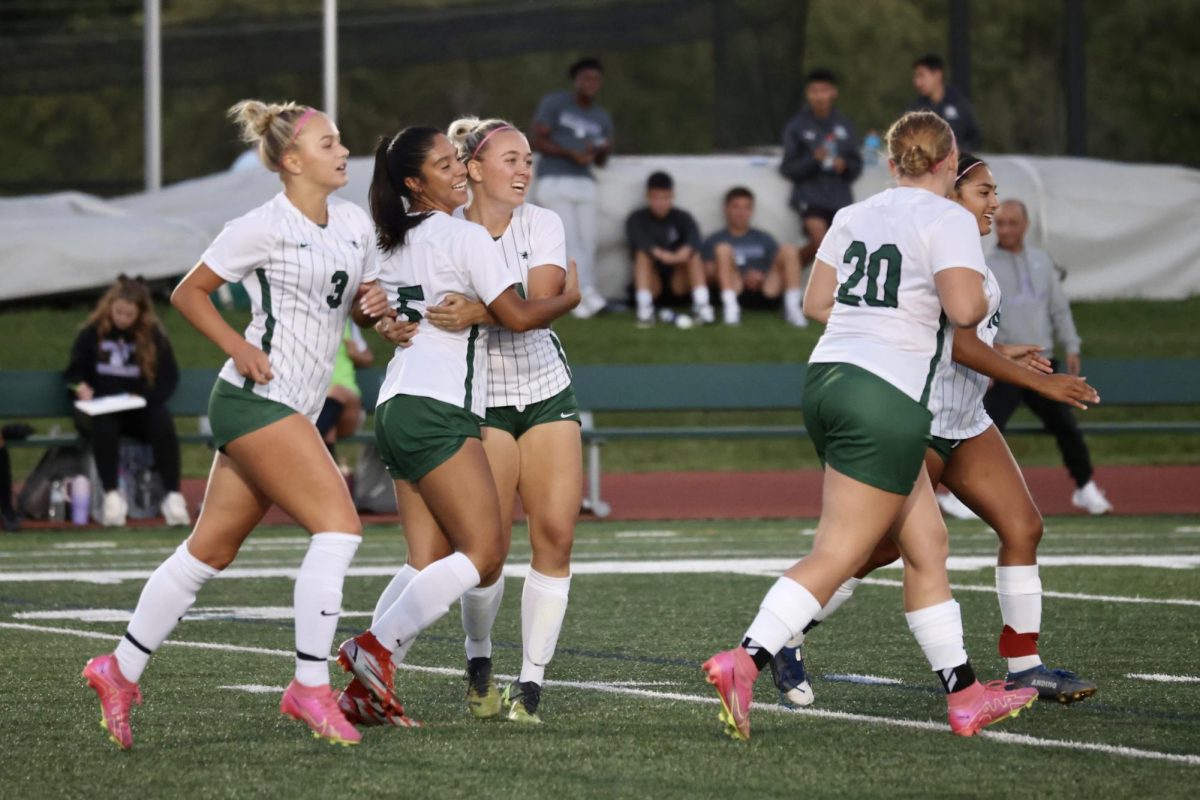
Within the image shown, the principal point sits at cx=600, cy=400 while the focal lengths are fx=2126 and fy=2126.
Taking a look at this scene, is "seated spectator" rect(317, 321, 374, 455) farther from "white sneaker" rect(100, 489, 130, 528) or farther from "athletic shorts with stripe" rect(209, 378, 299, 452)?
"athletic shorts with stripe" rect(209, 378, 299, 452)

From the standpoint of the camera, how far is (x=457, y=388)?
6.27 metres

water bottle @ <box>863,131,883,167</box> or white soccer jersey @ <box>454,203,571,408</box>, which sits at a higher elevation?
water bottle @ <box>863,131,883,167</box>

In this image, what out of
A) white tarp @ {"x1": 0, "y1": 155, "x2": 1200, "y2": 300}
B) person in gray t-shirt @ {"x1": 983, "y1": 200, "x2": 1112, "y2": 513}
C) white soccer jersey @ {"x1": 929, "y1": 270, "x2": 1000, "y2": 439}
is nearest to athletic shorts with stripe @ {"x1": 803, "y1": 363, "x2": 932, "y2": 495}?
white soccer jersey @ {"x1": 929, "y1": 270, "x2": 1000, "y2": 439}

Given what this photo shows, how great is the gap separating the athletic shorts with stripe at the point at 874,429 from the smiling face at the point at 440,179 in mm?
1305

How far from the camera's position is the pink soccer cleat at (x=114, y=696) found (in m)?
5.96

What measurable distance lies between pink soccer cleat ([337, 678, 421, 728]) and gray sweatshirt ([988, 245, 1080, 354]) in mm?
7992

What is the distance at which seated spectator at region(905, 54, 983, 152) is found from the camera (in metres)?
16.9

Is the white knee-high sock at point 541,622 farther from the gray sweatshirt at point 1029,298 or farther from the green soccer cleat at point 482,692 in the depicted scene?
the gray sweatshirt at point 1029,298

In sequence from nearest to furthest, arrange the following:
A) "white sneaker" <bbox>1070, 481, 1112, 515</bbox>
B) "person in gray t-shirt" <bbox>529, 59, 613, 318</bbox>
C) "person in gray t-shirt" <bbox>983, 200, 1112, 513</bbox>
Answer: "person in gray t-shirt" <bbox>983, 200, 1112, 513</bbox> → "white sneaker" <bbox>1070, 481, 1112, 515</bbox> → "person in gray t-shirt" <bbox>529, 59, 613, 318</bbox>

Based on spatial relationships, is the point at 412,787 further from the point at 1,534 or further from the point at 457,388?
the point at 1,534

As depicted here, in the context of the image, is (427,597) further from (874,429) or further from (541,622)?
(874,429)

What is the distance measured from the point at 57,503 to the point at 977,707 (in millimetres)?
9782

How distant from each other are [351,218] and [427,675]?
190cm

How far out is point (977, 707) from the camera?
613cm
